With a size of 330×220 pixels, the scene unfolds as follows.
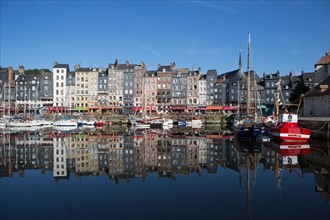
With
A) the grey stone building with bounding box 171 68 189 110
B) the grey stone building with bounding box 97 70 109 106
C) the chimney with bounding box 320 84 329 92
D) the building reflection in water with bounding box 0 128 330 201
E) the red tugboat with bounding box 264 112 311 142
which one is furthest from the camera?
the grey stone building with bounding box 97 70 109 106

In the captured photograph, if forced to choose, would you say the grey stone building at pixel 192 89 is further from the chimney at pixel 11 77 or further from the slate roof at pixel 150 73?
the chimney at pixel 11 77

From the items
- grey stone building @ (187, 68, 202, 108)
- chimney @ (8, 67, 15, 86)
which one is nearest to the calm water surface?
grey stone building @ (187, 68, 202, 108)

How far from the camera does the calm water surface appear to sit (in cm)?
1062

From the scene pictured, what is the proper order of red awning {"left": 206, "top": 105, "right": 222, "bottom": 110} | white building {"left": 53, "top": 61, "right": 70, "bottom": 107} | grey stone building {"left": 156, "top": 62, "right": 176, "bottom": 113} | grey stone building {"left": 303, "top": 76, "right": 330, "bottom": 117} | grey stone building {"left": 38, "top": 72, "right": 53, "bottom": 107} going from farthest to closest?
grey stone building {"left": 38, "top": 72, "right": 53, "bottom": 107} → white building {"left": 53, "top": 61, "right": 70, "bottom": 107} → grey stone building {"left": 156, "top": 62, "right": 176, "bottom": 113} → red awning {"left": 206, "top": 105, "right": 222, "bottom": 110} → grey stone building {"left": 303, "top": 76, "right": 330, "bottom": 117}

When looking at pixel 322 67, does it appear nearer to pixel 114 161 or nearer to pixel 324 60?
pixel 324 60

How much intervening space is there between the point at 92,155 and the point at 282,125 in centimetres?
1841

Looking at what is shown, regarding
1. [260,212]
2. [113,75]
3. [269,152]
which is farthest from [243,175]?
[113,75]

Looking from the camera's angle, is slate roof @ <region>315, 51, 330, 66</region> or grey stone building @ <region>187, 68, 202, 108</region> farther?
grey stone building @ <region>187, 68, 202, 108</region>

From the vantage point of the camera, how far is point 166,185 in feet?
47.5

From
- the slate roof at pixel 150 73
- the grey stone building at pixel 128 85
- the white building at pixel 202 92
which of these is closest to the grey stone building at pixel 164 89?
the slate roof at pixel 150 73

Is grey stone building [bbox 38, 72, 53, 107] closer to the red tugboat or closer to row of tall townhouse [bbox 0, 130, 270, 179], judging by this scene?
row of tall townhouse [bbox 0, 130, 270, 179]

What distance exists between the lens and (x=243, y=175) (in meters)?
16.4

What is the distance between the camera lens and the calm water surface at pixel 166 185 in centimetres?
1062

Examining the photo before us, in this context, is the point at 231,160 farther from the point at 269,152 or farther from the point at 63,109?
the point at 63,109
